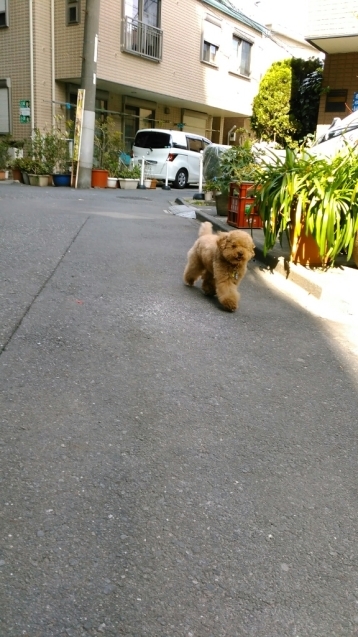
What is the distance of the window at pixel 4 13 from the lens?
16500 mm

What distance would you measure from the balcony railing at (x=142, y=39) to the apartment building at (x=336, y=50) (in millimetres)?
7165

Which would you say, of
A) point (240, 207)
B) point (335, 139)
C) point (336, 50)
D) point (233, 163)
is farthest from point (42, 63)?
point (240, 207)

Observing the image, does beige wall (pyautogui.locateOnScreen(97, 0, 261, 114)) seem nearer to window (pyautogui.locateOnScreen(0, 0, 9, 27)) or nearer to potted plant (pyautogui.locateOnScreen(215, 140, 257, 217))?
window (pyautogui.locateOnScreen(0, 0, 9, 27))

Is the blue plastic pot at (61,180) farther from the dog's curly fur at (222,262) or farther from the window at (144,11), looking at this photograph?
the dog's curly fur at (222,262)

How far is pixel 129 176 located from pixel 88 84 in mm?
3211

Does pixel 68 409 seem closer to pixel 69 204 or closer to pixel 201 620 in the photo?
pixel 201 620

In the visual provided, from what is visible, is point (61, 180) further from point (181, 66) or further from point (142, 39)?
point (181, 66)

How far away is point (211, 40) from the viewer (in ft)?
71.8

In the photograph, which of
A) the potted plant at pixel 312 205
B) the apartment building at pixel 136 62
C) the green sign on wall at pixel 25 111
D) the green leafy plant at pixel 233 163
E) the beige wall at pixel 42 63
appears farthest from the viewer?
the green sign on wall at pixel 25 111

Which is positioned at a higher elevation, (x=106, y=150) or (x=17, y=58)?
(x=17, y=58)

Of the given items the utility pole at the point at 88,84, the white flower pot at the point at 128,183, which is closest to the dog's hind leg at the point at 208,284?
the utility pole at the point at 88,84

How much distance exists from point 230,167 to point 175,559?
765 centimetres

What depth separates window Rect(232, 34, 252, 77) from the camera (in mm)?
Result: 23547

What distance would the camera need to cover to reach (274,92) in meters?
15.8
